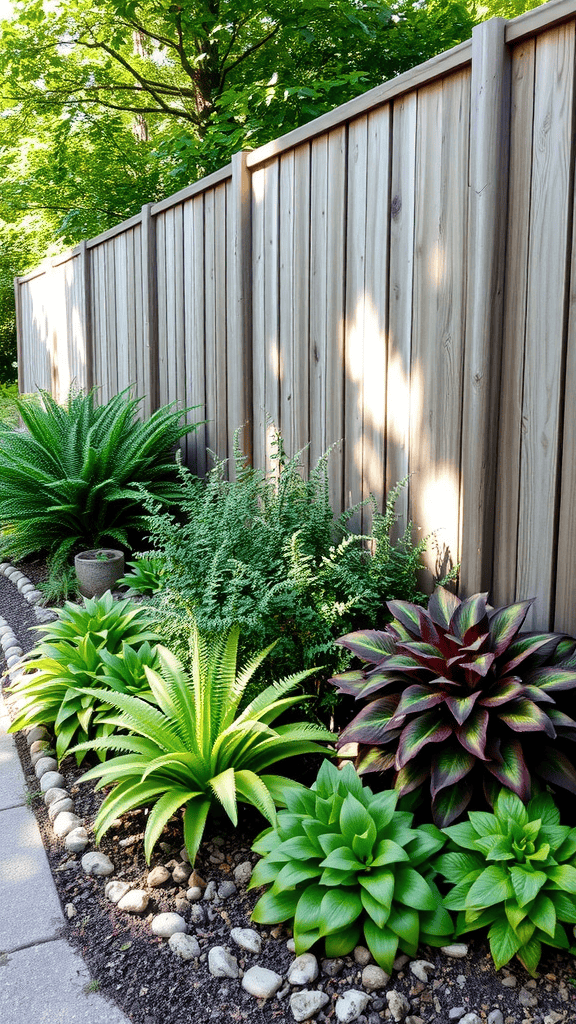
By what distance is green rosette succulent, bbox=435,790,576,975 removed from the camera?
173cm

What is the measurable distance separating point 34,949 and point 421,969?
933 millimetres

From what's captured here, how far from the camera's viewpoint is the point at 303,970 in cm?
181

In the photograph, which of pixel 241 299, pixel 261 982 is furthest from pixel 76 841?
pixel 241 299

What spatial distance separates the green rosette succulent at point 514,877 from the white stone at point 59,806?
1.22 meters

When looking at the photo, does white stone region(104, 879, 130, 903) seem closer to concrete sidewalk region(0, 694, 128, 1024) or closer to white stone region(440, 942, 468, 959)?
concrete sidewalk region(0, 694, 128, 1024)

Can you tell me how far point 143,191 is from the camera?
33.6 ft

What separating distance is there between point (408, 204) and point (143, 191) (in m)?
8.18

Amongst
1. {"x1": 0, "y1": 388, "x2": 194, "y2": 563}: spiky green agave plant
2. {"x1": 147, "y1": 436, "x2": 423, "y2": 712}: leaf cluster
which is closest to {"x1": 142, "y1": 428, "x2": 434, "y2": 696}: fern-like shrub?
{"x1": 147, "y1": 436, "x2": 423, "y2": 712}: leaf cluster

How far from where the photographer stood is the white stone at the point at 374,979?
5.81 ft

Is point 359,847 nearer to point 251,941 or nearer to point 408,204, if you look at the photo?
point 251,941

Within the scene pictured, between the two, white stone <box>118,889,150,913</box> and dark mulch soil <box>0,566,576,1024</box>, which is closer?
dark mulch soil <box>0,566,576,1024</box>

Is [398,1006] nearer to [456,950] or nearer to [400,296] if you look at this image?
[456,950]

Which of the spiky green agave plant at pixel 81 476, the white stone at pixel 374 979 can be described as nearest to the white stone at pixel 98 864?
the white stone at pixel 374 979

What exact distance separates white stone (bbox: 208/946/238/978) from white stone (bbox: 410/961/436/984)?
41cm
